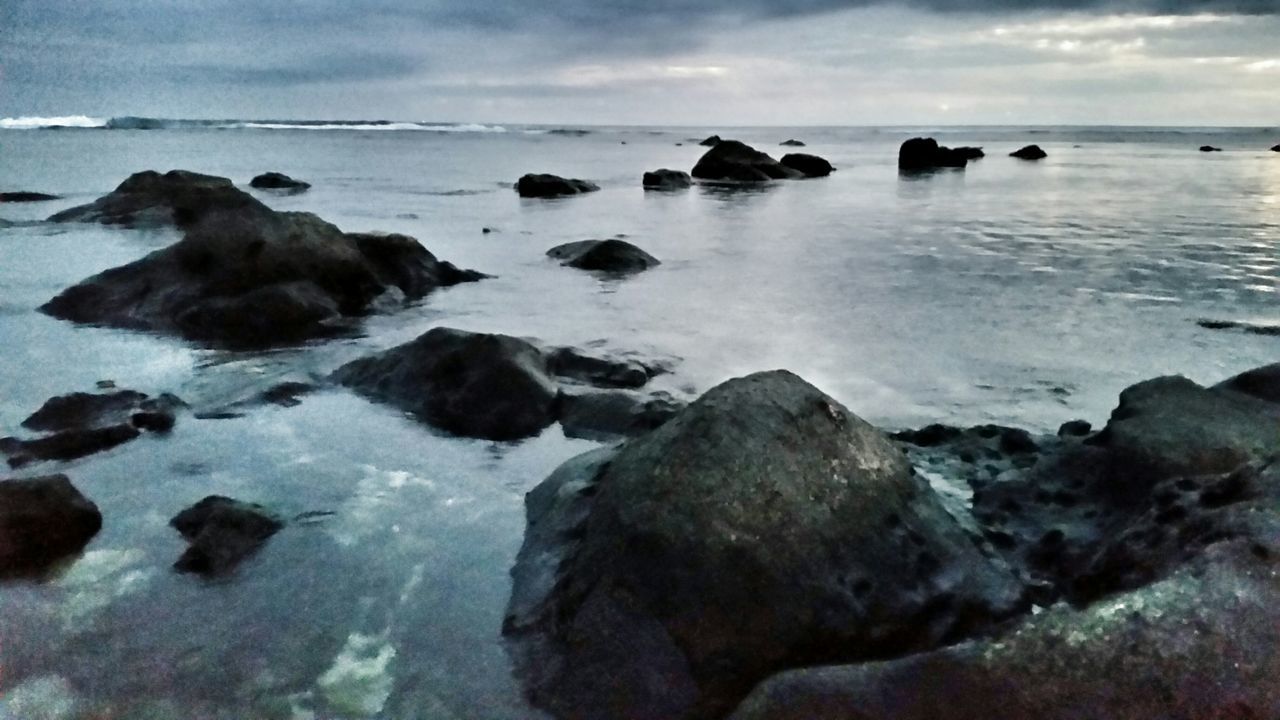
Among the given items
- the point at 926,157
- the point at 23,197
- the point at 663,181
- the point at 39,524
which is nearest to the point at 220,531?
the point at 39,524

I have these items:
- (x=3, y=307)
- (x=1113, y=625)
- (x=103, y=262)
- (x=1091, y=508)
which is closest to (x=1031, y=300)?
(x=1091, y=508)

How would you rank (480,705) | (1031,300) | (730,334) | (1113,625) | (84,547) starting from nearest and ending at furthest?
1. (1113,625)
2. (480,705)
3. (84,547)
4. (730,334)
5. (1031,300)

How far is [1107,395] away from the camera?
21.2ft

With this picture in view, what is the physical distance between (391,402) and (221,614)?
271cm

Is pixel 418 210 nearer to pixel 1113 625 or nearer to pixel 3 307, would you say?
pixel 3 307

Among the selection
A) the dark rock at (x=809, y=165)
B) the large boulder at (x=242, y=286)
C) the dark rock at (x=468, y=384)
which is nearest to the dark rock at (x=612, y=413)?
the dark rock at (x=468, y=384)

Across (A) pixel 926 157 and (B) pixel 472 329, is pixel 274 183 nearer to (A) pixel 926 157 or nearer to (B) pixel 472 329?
(B) pixel 472 329

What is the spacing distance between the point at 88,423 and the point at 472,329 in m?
3.77

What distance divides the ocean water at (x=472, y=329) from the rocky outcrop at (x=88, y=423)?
0.14 meters

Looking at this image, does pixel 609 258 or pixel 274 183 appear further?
pixel 274 183

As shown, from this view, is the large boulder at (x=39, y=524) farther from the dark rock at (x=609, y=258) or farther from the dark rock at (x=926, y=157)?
the dark rock at (x=926, y=157)

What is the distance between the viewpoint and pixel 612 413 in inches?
229

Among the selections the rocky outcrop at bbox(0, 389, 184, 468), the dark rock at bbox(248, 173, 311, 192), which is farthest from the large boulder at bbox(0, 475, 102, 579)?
the dark rock at bbox(248, 173, 311, 192)

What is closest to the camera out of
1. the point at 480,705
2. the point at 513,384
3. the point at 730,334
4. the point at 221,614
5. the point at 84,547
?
the point at 480,705
